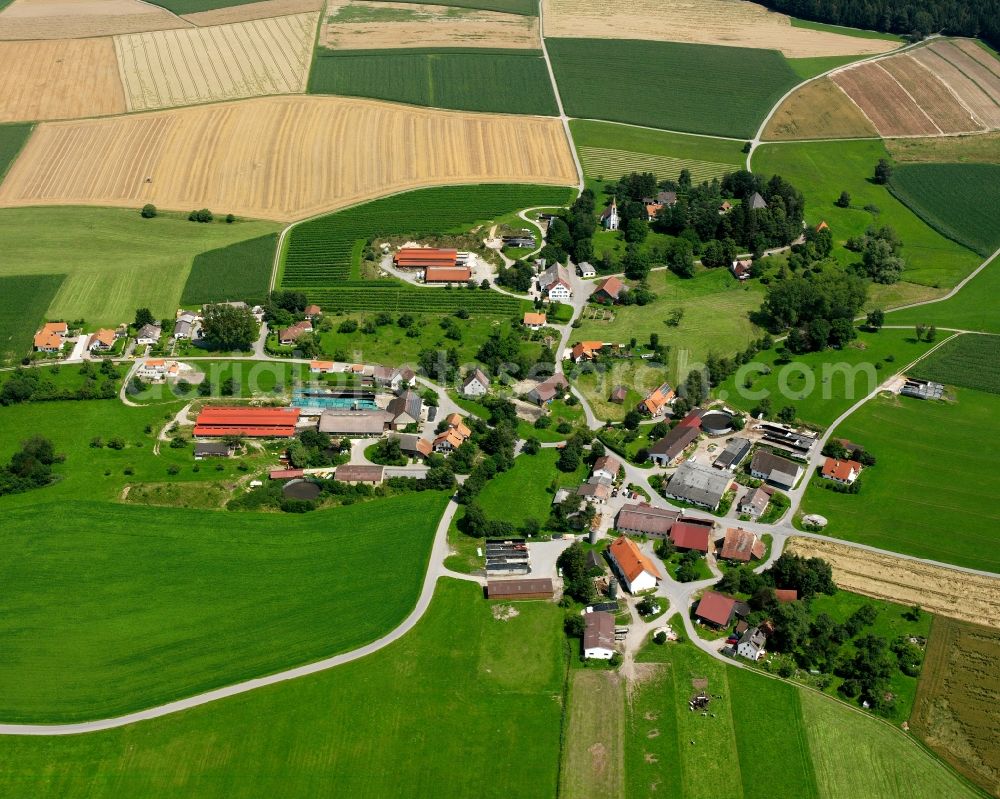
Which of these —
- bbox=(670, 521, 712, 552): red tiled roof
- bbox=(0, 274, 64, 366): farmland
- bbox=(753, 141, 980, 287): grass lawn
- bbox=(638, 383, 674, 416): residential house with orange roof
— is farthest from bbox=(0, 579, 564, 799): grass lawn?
bbox=(753, 141, 980, 287): grass lawn

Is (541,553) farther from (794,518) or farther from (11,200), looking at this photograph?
(11,200)

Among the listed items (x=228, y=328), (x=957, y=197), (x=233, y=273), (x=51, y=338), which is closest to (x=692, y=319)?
(x=228, y=328)

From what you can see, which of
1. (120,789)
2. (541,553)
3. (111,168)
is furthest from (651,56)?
(120,789)

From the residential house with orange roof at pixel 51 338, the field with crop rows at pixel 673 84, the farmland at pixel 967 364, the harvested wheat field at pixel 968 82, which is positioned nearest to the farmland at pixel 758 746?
the farmland at pixel 967 364

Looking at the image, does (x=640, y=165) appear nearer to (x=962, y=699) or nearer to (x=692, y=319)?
(x=692, y=319)

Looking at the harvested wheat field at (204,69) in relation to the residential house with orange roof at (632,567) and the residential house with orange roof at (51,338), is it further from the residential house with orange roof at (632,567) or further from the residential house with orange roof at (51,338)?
the residential house with orange roof at (632,567)
